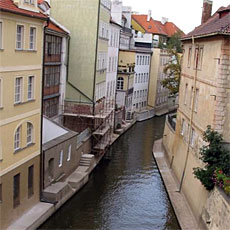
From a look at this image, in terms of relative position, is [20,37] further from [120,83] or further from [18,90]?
[120,83]

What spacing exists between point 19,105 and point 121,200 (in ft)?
32.8

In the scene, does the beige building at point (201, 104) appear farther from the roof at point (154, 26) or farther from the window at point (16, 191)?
the roof at point (154, 26)

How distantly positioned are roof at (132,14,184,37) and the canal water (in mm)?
46781

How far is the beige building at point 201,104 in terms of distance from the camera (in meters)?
20.8

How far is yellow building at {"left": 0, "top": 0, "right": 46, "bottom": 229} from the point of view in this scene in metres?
17.8

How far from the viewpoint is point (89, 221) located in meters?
22.0

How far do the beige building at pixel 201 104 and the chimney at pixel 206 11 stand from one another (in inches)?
3.7

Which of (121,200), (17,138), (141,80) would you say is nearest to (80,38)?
(121,200)

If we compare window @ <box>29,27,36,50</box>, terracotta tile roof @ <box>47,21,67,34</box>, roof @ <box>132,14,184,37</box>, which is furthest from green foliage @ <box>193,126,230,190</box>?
roof @ <box>132,14,184,37</box>

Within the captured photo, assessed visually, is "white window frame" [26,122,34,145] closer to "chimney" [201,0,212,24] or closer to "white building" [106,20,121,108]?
"chimney" [201,0,212,24]

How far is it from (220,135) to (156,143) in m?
21.7

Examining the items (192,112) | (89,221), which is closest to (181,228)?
(89,221)

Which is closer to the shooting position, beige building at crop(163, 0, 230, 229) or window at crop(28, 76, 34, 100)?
window at crop(28, 76, 34, 100)

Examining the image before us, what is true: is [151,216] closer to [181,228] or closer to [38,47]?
[181,228]
